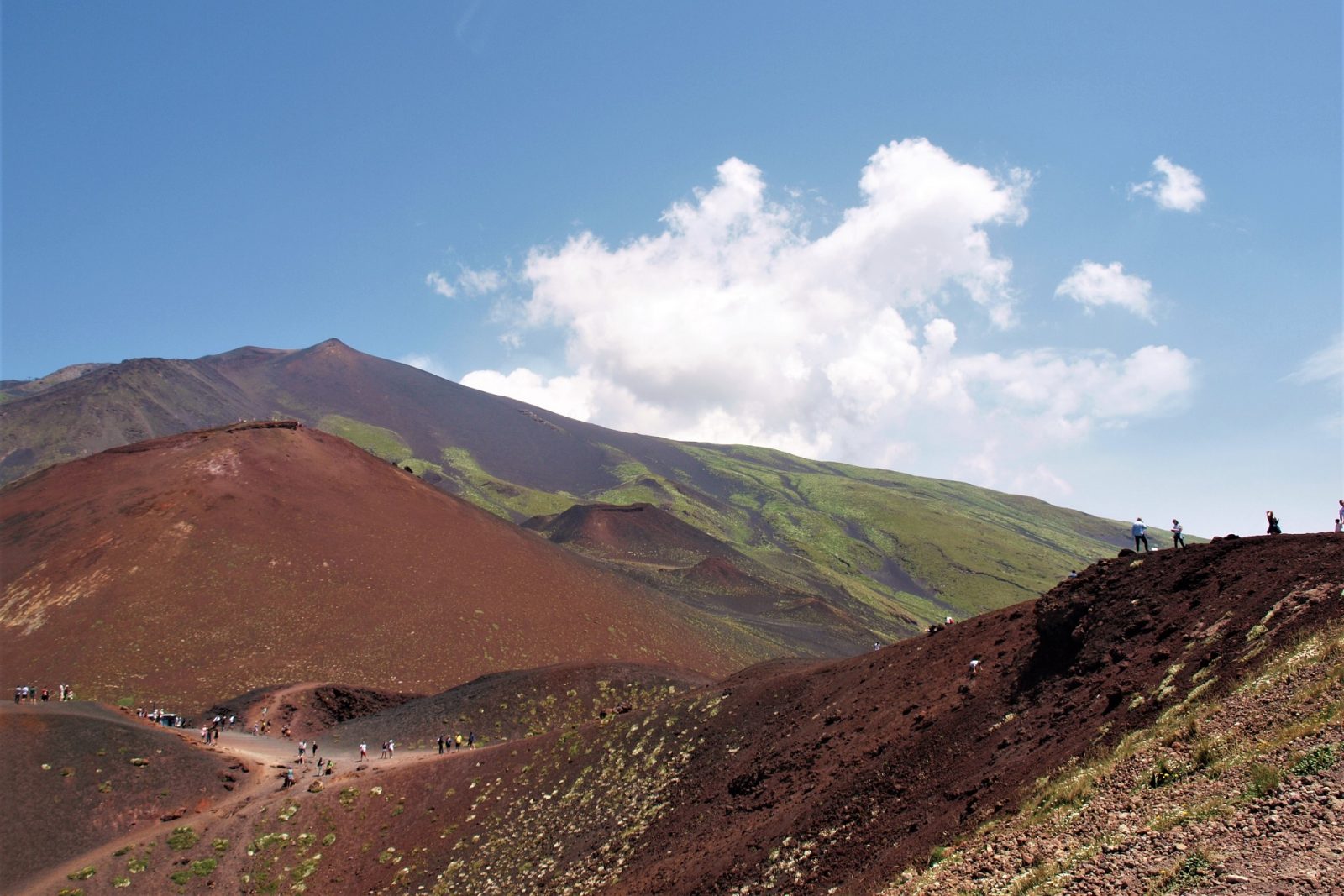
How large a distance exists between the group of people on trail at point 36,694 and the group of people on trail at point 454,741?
2190 cm

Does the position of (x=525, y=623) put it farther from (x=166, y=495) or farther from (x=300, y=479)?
(x=166, y=495)

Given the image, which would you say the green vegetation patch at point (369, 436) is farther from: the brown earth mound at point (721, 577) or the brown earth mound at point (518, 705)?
the brown earth mound at point (518, 705)

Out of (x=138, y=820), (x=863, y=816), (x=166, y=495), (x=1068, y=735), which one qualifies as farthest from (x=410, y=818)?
(x=166, y=495)

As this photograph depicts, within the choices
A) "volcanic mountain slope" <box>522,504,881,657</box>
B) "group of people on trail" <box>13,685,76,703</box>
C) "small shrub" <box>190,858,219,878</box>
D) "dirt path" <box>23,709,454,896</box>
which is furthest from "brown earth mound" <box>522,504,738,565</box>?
"small shrub" <box>190,858,219,878</box>

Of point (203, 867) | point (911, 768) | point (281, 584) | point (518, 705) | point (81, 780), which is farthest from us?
→ point (281, 584)

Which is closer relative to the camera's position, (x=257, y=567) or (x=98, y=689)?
(x=98, y=689)

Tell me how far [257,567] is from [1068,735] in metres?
64.4

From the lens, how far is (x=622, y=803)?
86.6 feet

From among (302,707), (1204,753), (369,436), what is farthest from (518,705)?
Answer: (369,436)

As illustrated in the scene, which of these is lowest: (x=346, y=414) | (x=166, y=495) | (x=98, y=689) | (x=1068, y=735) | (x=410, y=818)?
(x=410, y=818)

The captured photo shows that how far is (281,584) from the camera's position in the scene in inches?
2446

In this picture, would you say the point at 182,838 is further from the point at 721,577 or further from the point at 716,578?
the point at 721,577

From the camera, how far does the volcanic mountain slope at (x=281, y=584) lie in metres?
52.7

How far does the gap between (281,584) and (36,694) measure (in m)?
17.9
